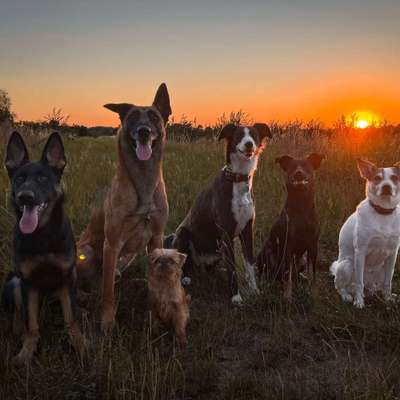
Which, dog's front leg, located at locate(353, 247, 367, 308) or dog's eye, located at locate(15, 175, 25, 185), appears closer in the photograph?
dog's eye, located at locate(15, 175, 25, 185)

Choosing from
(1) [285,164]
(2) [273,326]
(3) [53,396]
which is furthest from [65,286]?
(1) [285,164]

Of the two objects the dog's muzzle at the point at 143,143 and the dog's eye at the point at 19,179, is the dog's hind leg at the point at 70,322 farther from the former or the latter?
the dog's muzzle at the point at 143,143

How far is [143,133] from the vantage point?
402cm

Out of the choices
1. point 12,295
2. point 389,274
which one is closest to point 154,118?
point 12,295

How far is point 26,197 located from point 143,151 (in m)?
1.11

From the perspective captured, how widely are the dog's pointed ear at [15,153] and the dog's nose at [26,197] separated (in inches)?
21.7

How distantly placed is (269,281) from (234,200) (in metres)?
0.96

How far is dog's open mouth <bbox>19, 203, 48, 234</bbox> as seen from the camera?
338cm

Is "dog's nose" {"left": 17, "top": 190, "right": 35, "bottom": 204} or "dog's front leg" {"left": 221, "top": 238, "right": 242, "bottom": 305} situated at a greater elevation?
"dog's nose" {"left": 17, "top": 190, "right": 35, "bottom": 204}

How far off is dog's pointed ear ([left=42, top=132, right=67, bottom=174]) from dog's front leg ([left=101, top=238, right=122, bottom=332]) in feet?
2.74

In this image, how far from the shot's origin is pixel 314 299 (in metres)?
4.37

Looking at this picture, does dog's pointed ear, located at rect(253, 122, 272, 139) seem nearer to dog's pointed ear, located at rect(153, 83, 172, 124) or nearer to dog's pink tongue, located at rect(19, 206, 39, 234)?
dog's pointed ear, located at rect(153, 83, 172, 124)

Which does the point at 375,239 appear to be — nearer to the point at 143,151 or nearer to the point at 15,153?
the point at 143,151

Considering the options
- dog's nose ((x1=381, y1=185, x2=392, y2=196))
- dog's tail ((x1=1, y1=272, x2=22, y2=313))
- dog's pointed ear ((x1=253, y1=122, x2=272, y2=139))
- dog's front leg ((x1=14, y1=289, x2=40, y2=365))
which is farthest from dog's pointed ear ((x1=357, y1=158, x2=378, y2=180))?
dog's tail ((x1=1, y1=272, x2=22, y2=313))
